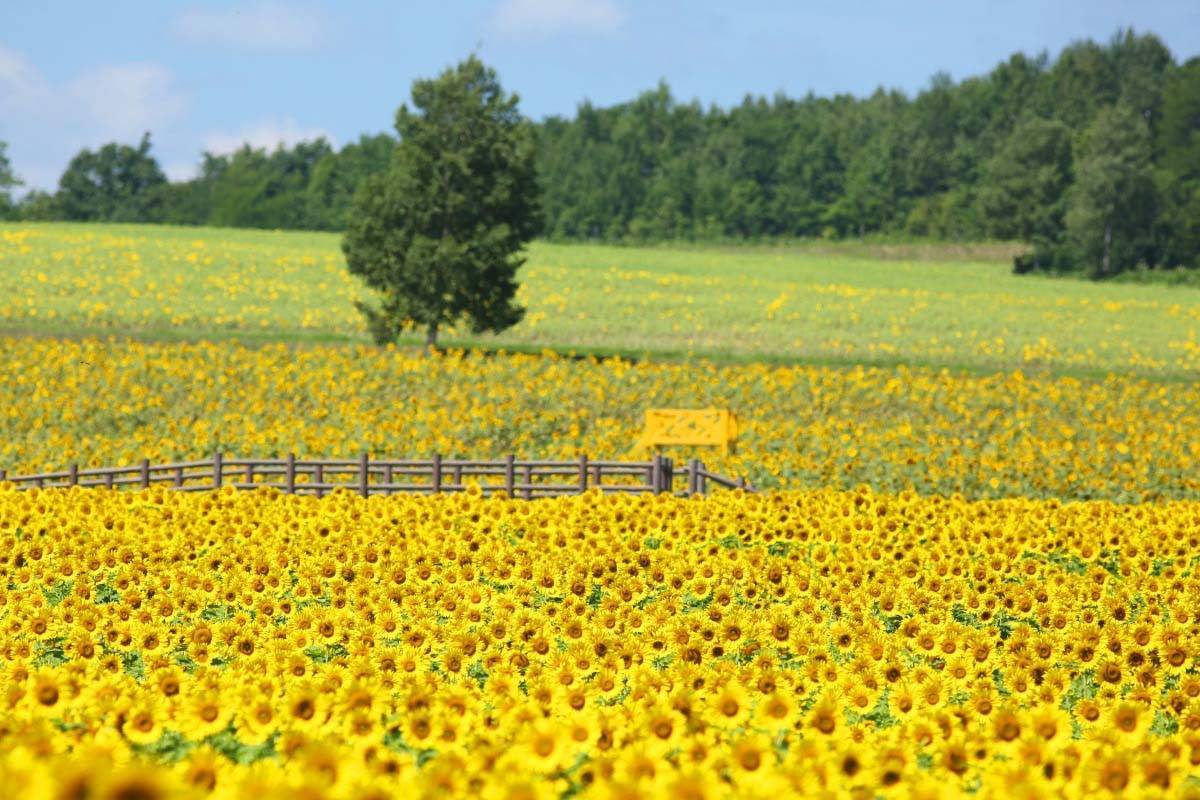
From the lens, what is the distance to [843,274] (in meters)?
70.8

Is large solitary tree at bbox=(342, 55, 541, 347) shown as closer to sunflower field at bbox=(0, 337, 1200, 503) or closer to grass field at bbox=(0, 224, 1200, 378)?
sunflower field at bbox=(0, 337, 1200, 503)

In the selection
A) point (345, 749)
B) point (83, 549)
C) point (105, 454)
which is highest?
point (345, 749)

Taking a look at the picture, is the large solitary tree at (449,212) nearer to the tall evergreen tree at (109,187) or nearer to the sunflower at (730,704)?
the sunflower at (730,704)

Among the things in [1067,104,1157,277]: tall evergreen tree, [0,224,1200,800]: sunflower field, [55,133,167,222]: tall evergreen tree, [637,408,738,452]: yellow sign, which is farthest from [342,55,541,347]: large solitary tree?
[55,133,167,222]: tall evergreen tree

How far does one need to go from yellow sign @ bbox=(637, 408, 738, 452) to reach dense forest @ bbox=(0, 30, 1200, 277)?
75.4 meters

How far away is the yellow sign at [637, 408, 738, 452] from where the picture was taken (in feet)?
88.5

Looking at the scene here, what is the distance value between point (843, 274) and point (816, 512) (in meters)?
56.9

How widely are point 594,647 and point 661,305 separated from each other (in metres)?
47.4

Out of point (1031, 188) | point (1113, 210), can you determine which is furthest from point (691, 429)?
point (1031, 188)

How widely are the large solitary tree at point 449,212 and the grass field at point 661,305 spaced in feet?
14.5

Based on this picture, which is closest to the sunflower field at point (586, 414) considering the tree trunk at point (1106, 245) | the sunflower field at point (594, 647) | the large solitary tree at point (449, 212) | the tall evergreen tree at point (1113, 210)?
the large solitary tree at point (449, 212)

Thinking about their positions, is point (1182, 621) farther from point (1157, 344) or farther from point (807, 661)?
point (1157, 344)

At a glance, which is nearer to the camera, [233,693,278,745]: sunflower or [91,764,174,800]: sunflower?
[91,764,174,800]: sunflower

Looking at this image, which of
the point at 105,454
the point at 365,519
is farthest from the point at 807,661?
the point at 105,454
